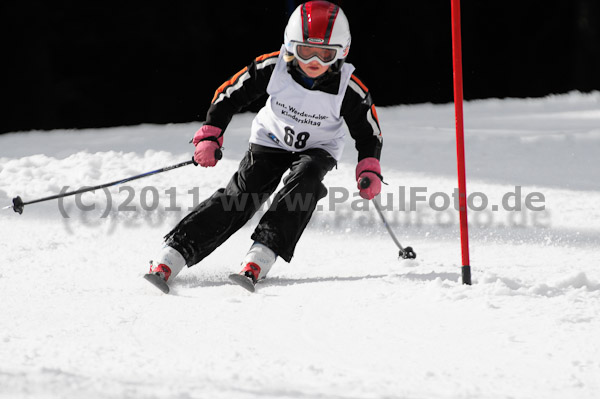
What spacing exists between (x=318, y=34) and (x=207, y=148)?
64 cm

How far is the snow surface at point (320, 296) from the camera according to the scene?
5.99ft

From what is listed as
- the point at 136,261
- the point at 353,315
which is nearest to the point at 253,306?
the point at 353,315

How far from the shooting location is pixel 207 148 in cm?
304

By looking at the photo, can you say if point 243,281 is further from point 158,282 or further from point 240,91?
point 240,91

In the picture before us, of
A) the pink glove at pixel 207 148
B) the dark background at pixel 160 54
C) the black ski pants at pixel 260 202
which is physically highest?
the dark background at pixel 160 54

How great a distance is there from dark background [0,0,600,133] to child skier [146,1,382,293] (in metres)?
5.34

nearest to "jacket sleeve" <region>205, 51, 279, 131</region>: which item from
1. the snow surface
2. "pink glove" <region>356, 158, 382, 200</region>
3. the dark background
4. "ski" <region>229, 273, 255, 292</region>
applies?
"pink glove" <region>356, 158, 382, 200</region>

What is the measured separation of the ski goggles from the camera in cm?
289

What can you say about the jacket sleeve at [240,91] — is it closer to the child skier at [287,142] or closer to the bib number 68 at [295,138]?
the child skier at [287,142]

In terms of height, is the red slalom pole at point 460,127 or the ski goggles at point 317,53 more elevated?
the ski goggles at point 317,53

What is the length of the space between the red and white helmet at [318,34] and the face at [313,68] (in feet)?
0.05

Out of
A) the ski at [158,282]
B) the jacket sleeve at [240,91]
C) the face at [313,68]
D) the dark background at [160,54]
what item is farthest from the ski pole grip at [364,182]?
the dark background at [160,54]

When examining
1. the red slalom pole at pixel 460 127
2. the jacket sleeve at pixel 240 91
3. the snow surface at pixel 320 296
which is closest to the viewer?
the snow surface at pixel 320 296

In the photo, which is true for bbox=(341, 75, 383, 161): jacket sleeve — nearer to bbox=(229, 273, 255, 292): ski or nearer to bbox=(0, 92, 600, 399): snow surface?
bbox=(0, 92, 600, 399): snow surface
